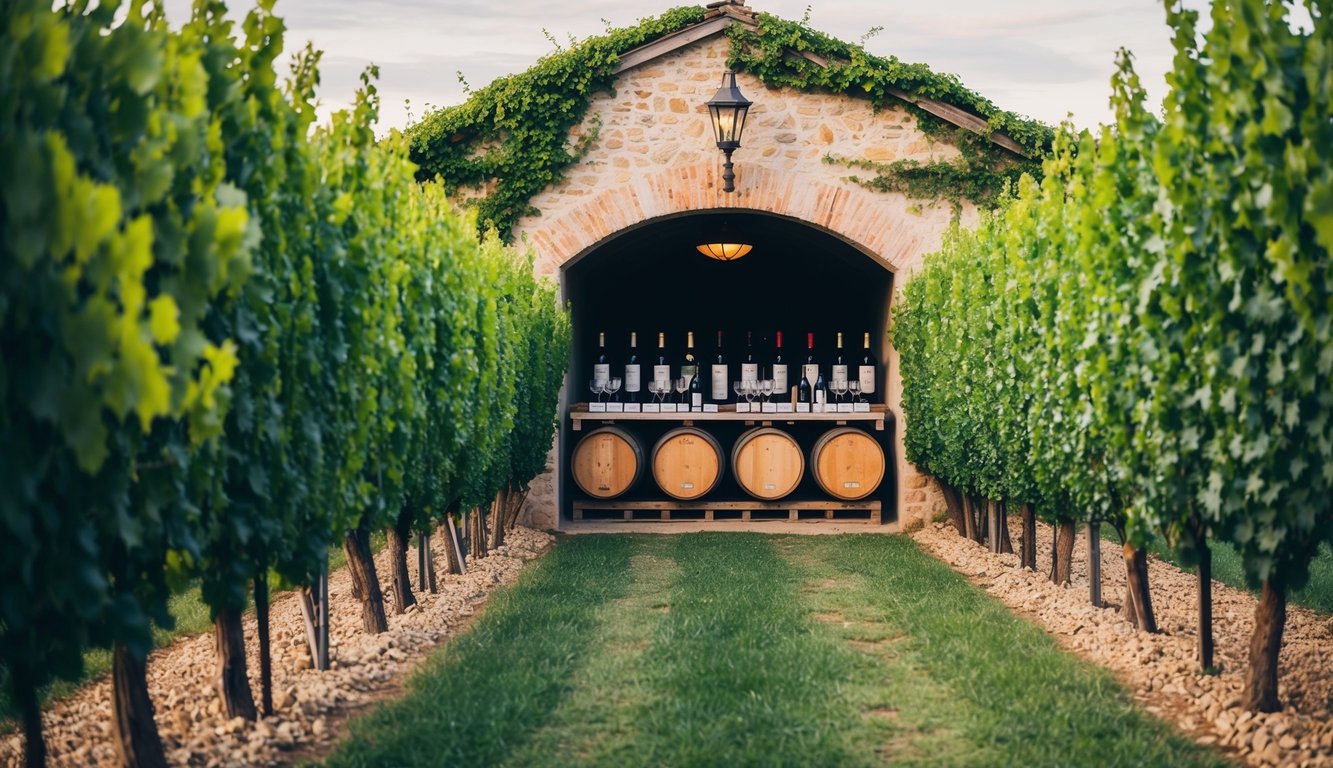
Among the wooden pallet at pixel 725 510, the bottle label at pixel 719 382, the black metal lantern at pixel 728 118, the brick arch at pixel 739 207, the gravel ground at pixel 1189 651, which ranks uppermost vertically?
the black metal lantern at pixel 728 118

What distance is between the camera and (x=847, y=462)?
11945mm

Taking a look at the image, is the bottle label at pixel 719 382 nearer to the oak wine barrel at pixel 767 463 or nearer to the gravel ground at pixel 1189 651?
the oak wine barrel at pixel 767 463

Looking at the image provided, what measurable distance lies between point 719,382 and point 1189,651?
6885 millimetres

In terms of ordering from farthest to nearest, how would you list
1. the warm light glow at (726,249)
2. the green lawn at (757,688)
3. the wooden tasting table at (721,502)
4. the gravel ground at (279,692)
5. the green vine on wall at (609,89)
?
the warm light glow at (726,249) → the wooden tasting table at (721,502) → the green vine on wall at (609,89) → the gravel ground at (279,692) → the green lawn at (757,688)

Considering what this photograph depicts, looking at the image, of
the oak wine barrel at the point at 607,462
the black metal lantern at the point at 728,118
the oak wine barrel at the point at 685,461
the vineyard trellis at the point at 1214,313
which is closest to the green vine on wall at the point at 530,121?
the black metal lantern at the point at 728,118

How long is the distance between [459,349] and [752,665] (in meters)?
2.32

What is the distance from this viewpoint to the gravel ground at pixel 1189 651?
4.73m

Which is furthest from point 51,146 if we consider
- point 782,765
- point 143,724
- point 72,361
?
point 782,765

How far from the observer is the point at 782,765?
4352mm

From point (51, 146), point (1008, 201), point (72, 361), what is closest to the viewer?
point (51, 146)

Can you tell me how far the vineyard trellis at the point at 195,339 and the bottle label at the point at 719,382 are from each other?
5.49 m

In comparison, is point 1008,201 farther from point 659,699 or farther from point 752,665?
point 659,699

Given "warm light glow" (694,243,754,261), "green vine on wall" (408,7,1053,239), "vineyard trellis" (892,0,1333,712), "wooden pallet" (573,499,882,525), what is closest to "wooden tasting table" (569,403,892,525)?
"wooden pallet" (573,499,882,525)

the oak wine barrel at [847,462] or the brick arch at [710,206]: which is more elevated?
the brick arch at [710,206]
